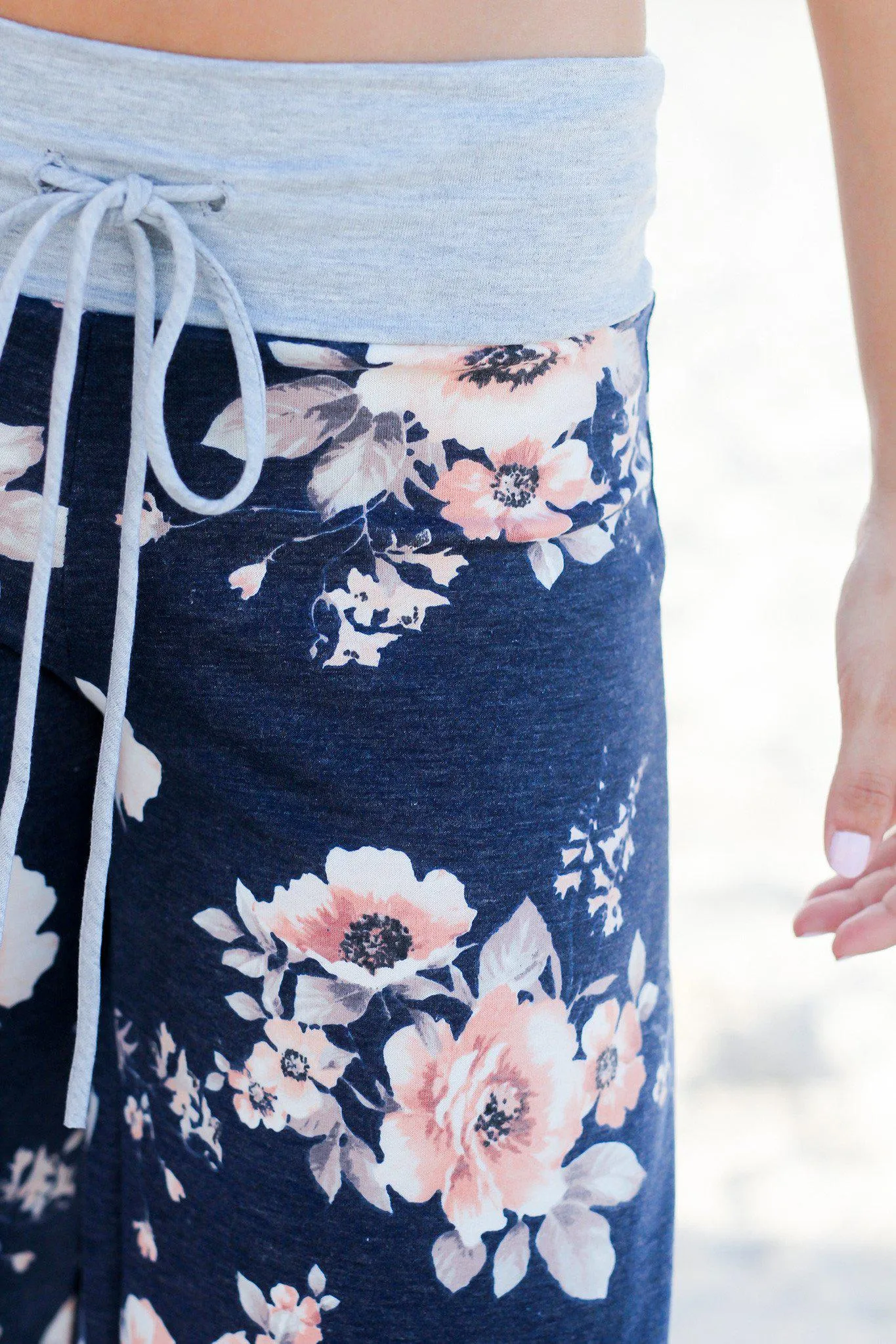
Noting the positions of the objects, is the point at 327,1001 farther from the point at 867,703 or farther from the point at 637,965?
the point at 867,703

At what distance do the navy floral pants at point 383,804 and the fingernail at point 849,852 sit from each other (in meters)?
0.12

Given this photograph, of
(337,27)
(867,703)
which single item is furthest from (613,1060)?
(337,27)

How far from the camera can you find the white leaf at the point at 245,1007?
1.96 feet

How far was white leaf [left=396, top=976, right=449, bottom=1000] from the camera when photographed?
1.91 ft

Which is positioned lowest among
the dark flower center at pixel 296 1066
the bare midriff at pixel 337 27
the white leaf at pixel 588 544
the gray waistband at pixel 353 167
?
the dark flower center at pixel 296 1066

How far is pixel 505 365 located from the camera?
0.57 m

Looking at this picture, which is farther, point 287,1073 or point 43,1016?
point 43,1016

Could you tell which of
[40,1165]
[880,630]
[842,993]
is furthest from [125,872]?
[842,993]

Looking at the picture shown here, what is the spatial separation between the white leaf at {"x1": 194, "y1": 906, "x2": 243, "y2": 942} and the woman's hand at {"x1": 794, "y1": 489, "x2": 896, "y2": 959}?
12.0 inches

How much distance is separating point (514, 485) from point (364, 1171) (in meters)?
0.30

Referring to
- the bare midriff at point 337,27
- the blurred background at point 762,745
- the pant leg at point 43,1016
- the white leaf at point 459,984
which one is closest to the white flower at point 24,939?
the pant leg at point 43,1016

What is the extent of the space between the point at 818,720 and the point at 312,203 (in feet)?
6.42

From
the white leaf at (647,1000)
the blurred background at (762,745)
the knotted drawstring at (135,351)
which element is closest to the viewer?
the knotted drawstring at (135,351)

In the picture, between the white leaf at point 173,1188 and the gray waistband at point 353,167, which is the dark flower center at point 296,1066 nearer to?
the white leaf at point 173,1188
